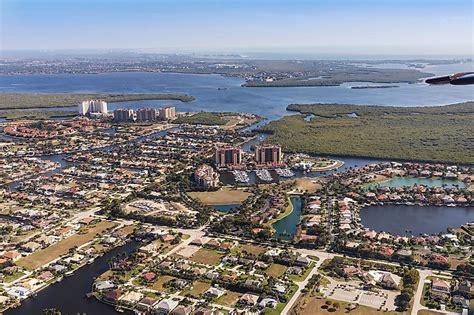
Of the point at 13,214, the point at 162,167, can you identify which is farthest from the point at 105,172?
the point at 13,214

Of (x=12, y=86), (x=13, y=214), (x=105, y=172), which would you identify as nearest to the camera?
(x=13, y=214)

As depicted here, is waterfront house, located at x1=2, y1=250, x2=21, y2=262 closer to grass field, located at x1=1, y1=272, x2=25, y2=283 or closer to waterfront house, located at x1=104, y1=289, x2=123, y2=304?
grass field, located at x1=1, y1=272, x2=25, y2=283

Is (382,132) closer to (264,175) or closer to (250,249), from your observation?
(264,175)

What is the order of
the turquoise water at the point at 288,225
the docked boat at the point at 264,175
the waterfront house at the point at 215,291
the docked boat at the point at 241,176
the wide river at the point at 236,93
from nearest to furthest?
the waterfront house at the point at 215,291 < the turquoise water at the point at 288,225 < the docked boat at the point at 241,176 < the docked boat at the point at 264,175 < the wide river at the point at 236,93

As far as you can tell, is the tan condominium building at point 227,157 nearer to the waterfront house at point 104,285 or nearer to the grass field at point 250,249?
the grass field at point 250,249

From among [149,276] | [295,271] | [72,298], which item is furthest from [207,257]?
[72,298]

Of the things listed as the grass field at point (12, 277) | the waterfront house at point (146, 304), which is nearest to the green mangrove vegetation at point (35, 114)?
the grass field at point (12, 277)

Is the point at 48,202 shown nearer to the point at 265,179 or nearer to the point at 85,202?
the point at 85,202
